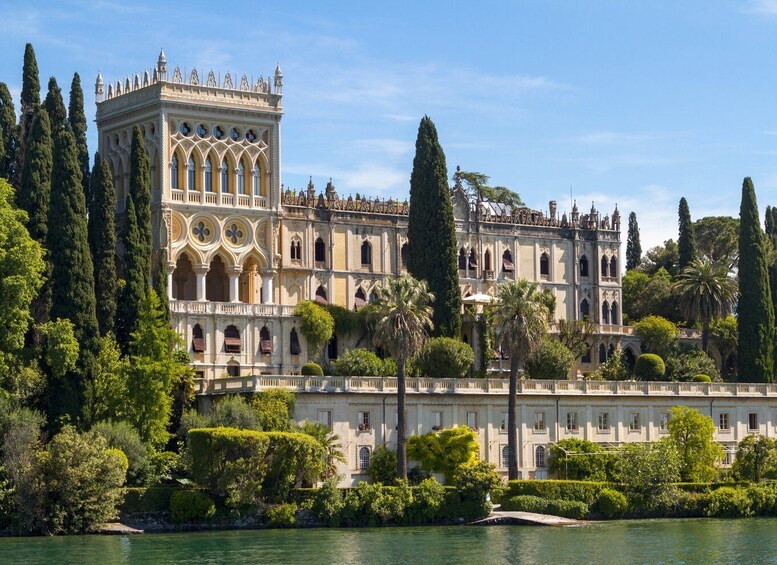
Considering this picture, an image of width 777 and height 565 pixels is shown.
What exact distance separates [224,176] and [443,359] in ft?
54.9

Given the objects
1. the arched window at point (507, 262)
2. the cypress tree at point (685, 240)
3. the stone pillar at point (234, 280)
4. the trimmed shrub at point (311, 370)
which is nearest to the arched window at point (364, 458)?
the trimmed shrub at point (311, 370)

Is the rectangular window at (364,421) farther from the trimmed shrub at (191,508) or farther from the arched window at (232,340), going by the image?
the trimmed shrub at (191,508)

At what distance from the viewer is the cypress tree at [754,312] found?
365ft

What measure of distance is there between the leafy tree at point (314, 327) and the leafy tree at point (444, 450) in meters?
13.4

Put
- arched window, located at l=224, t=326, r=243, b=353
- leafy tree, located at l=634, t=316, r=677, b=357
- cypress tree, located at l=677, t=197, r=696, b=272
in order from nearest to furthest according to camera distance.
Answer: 1. arched window, located at l=224, t=326, r=243, b=353
2. leafy tree, located at l=634, t=316, r=677, b=357
3. cypress tree, located at l=677, t=197, r=696, b=272

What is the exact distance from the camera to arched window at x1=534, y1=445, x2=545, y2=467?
9912 centimetres

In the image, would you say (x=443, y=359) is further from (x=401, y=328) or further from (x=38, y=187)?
(x=38, y=187)

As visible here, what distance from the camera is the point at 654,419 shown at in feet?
340

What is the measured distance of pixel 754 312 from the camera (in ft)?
366

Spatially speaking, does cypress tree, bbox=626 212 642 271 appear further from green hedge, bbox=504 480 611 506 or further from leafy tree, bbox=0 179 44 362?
leafy tree, bbox=0 179 44 362

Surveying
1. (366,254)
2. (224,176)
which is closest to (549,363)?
(366,254)

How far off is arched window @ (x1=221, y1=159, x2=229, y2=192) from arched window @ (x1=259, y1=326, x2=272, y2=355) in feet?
26.7

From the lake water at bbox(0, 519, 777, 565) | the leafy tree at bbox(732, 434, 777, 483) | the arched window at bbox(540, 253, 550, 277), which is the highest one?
the arched window at bbox(540, 253, 550, 277)

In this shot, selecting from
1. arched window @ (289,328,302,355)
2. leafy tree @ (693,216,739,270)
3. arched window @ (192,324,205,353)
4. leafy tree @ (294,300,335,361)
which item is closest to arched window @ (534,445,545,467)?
leafy tree @ (294,300,335,361)
